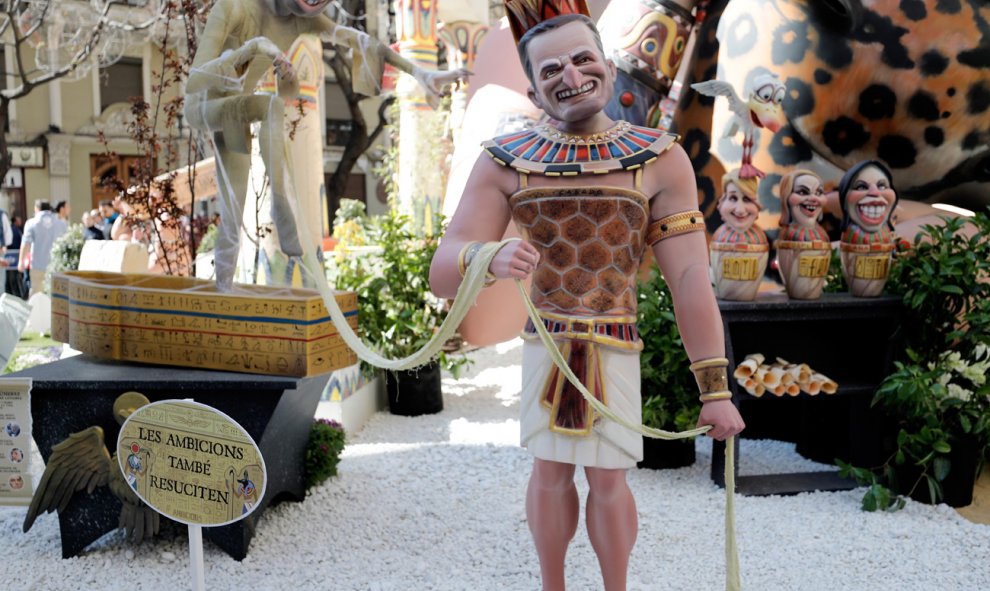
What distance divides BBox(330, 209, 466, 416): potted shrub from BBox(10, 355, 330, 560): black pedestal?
1.69 metres

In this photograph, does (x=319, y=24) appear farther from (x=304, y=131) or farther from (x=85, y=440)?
(x=85, y=440)

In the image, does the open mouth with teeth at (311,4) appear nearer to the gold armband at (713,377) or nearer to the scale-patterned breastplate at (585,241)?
the scale-patterned breastplate at (585,241)

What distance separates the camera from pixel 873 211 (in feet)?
11.1

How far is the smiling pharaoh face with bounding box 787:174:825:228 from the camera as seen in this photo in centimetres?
340

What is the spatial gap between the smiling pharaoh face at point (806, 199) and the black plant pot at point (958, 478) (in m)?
1.07

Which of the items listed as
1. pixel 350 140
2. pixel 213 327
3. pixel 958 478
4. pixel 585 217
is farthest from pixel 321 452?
pixel 350 140

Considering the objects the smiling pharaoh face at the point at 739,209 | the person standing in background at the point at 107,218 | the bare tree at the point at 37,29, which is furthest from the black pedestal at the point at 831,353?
the person standing in background at the point at 107,218

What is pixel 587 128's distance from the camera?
6.81 ft

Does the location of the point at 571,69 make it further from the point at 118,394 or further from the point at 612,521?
the point at 118,394

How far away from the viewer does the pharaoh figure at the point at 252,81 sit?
2678 millimetres

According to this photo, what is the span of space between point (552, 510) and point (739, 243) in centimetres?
169

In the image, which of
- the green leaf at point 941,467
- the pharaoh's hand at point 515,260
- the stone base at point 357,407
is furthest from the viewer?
the stone base at point 357,407

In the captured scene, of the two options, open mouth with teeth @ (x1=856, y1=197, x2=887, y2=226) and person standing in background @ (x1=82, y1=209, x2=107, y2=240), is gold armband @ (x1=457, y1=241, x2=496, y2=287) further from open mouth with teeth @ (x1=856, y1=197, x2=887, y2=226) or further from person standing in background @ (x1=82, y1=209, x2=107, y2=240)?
person standing in background @ (x1=82, y1=209, x2=107, y2=240)

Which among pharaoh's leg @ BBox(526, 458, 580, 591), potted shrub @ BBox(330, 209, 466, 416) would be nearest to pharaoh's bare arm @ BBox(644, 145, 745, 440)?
pharaoh's leg @ BBox(526, 458, 580, 591)
